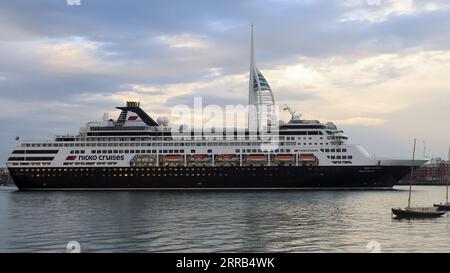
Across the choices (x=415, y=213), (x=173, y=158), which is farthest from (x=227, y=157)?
(x=415, y=213)

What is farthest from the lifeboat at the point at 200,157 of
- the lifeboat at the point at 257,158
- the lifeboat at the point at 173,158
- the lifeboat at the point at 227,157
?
the lifeboat at the point at 257,158

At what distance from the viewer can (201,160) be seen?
2320 inches

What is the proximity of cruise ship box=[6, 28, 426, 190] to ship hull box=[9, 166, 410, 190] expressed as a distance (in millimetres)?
113

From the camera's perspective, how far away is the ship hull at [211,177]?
56594mm

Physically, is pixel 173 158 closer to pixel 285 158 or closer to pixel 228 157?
pixel 228 157

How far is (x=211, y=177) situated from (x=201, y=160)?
8.14 feet

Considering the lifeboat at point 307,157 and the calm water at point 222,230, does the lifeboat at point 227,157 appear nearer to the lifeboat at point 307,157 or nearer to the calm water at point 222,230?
the lifeboat at point 307,157

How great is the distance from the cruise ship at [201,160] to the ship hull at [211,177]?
11cm

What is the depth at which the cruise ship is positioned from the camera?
57031mm

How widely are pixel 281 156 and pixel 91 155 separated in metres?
23.2

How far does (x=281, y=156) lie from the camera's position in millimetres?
58188

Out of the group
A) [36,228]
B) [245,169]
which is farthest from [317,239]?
[245,169]
